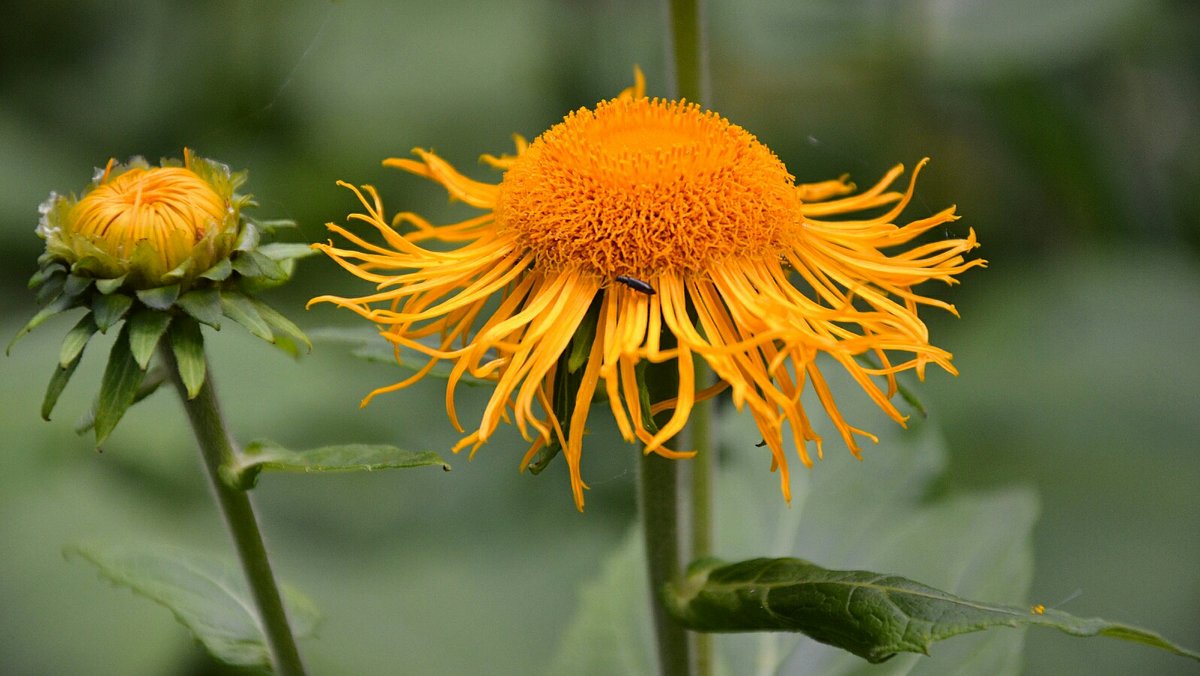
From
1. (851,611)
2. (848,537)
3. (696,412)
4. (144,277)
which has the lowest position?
(851,611)

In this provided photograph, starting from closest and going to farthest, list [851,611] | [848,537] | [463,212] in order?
[851,611] < [848,537] < [463,212]

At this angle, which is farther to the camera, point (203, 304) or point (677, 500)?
point (677, 500)

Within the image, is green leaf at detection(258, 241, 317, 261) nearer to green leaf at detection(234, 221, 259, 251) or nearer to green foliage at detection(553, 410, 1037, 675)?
green leaf at detection(234, 221, 259, 251)

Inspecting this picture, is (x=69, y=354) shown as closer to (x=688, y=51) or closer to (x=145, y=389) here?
(x=145, y=389)

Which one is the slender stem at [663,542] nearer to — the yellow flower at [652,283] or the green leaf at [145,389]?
the yellow flower at [652,283]

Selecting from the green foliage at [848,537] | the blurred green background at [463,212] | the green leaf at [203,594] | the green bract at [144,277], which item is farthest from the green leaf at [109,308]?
the blurred green background at [463,212]

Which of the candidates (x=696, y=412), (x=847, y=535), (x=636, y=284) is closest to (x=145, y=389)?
(x=636, y=284)

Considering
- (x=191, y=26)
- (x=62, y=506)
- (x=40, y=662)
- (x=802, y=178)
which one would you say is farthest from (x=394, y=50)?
(x=40, y=662)
